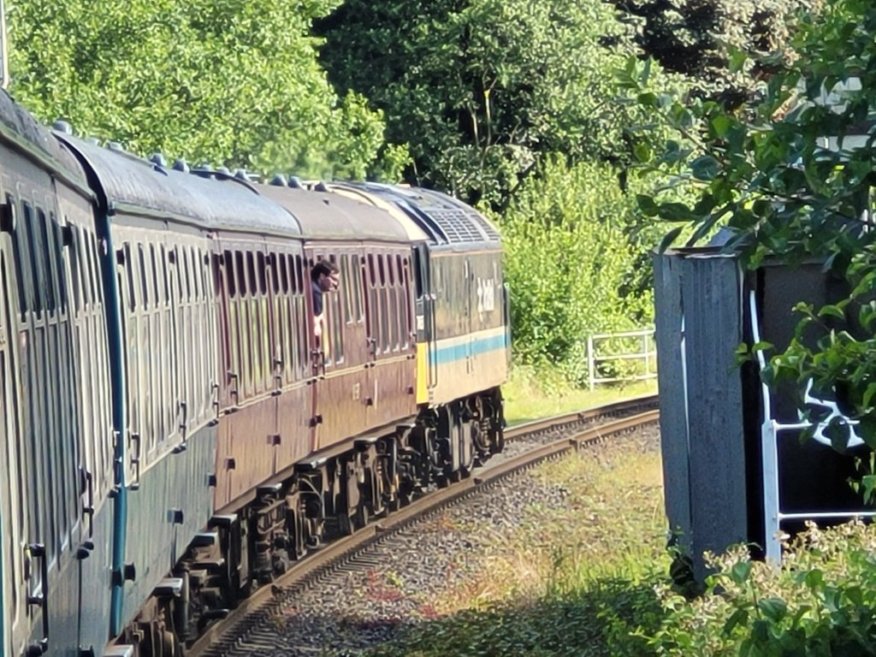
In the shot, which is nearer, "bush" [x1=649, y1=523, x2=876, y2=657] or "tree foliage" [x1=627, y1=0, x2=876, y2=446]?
"tree foliage" [x1=627, y1=0, x2=876, y2=446]

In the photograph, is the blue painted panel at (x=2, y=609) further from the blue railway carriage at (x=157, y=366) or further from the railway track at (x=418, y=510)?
the railway track at (x=418, y=510)

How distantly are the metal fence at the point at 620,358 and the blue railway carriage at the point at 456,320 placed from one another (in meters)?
8.21

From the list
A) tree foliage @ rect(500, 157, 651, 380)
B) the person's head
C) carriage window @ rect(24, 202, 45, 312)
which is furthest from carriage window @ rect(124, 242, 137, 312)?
tree foliage @ rect(500, 157, 651, 380)

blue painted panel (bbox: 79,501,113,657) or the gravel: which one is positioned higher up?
blue painted panel (bbox: 79,501,113,657)

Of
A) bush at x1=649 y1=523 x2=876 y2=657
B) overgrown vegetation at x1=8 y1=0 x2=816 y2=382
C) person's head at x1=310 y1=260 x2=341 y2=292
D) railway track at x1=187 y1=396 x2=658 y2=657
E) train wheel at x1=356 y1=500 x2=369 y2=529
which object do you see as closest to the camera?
bush at x1=649 y1=523 x2=876 y2=657

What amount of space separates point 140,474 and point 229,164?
18.4 meters

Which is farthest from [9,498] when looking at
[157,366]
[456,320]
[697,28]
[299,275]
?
[697,28]

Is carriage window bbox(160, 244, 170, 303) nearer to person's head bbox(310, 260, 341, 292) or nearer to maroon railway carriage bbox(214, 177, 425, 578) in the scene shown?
maroon railway carriage bbox(214, 177, 425, 578)

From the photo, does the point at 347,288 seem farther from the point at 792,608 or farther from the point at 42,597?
the point at 42,597

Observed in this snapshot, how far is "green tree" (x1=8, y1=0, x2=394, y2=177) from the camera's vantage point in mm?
24062

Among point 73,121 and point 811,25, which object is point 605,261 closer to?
point 73,121

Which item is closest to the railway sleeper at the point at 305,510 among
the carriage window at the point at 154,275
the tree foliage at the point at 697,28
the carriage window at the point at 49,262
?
the carriage window at the point at 154,275

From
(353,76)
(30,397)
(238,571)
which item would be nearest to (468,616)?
(238,571)

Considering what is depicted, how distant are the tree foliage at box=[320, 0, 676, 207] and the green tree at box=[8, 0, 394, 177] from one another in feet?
26.4
